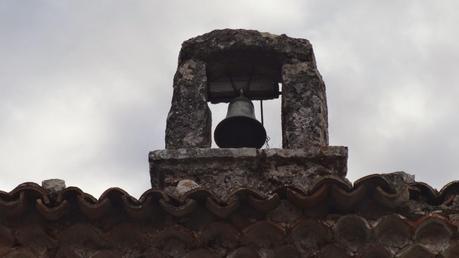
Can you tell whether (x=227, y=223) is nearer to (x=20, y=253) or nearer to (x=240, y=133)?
(x=20, y=253)

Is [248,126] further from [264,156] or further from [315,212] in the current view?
[315,212]

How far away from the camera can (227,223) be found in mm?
4844

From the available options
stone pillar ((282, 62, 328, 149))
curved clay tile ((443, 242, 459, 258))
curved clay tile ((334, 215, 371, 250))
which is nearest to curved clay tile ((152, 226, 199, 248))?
curved clay tile ((334, 215, 371, 250))

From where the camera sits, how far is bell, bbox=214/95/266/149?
6.50 metres

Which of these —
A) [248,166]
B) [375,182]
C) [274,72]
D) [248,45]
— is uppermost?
[248,45]

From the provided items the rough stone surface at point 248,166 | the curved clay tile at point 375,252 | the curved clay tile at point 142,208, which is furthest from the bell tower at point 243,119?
the curved clay tile at point 375,252

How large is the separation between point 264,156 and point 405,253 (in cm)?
140

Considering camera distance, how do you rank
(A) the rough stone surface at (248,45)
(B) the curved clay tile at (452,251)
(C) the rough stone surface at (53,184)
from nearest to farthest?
(B) the curved clay tile at (452,251)
(C) the rough stone surface at (53,184)
(A) the rough stone surface at (248,45)

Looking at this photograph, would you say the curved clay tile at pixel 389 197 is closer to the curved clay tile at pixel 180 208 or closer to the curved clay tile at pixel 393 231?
the curved clay tile at pixel 393 231

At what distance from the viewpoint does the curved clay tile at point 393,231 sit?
4.79 metres

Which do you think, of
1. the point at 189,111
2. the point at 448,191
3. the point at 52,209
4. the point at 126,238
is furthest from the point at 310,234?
the point at 189,111

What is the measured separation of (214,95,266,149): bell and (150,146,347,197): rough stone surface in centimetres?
66

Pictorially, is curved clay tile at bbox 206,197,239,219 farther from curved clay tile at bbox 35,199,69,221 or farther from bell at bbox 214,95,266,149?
bell at bbox 214,95,266,149

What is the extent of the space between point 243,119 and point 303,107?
19.2 inches
